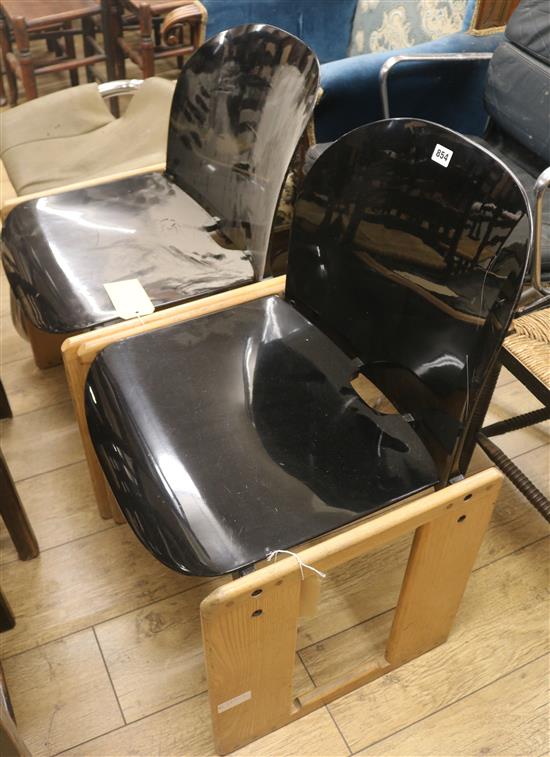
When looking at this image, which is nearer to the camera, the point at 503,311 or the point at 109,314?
the point at 503,311

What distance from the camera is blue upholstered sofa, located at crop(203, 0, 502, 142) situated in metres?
1.89

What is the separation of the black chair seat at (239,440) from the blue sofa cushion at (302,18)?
4.52 feet

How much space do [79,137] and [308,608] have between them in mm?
1442

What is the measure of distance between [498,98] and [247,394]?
3.87 feet

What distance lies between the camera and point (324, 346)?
3.93 feet

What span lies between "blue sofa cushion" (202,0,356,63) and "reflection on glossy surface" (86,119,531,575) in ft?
4.35

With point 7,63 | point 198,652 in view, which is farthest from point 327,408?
point 7,63

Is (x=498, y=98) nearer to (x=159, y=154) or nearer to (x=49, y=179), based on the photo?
(x=159, y=154)

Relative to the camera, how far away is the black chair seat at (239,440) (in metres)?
0.94

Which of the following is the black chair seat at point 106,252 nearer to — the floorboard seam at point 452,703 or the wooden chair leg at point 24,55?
the floorboard seam at point 452,703

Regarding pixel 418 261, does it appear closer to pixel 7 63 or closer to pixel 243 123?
pixel 243 123

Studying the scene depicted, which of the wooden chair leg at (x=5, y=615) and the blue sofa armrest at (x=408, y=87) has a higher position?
the blue sofa armrest at (x=408, y=87)

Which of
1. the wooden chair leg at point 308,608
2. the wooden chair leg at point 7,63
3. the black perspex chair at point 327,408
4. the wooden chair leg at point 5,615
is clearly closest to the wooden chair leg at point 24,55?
the wooden chair leg at point 7,63

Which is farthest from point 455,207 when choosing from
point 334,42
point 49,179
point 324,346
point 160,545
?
point 334,42
